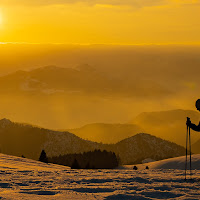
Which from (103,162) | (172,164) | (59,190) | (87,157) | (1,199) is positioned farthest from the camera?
(87,157)

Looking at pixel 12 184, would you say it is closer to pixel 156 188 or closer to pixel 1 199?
pixel 1 199

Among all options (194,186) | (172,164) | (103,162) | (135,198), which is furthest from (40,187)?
(103,162)

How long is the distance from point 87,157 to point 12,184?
346 feet

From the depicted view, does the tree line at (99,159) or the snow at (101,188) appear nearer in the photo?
the snow at (101,188)

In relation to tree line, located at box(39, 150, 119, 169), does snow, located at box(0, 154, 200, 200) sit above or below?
below

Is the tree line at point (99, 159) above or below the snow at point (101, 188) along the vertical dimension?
above

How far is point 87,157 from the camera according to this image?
119000 millimetres

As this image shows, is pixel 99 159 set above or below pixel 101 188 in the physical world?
above

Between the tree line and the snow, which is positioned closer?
the snow

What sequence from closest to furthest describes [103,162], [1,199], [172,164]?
[1,199] → [172,164] → [103,162]

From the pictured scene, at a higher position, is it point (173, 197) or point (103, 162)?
point (103, 162)

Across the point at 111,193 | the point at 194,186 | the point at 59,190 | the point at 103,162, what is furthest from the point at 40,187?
the point at 103,162

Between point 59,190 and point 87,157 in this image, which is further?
point 87,157

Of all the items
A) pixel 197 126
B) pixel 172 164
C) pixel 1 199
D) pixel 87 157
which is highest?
pixel 87 157
